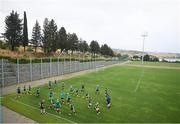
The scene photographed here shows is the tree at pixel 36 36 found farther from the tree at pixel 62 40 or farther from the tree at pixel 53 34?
the tree at pixel 62 40

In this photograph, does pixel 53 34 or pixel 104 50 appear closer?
pixel 53 34

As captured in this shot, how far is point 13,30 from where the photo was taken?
52.2m

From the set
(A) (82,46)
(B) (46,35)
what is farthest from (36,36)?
(A) (82,46)

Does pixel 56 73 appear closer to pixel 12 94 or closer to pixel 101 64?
pixel 12 94

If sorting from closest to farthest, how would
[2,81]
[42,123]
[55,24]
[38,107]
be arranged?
[42,123], [38,107], [2,81], [55,24]

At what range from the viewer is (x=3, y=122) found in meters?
14.1

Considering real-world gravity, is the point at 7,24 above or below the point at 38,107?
above

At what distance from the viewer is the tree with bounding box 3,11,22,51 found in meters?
51.8

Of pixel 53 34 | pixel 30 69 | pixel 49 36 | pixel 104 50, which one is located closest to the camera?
pixel 30 69

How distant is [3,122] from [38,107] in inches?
160

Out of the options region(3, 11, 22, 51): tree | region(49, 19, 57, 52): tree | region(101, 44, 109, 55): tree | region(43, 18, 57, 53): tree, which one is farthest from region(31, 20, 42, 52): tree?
region(101, 44, 109, 55): tree

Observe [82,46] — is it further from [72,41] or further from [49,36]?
[49,36]

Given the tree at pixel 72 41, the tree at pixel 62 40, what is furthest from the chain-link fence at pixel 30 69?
the tree at pixel 72 41

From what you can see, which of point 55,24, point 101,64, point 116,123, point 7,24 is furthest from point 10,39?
point 116,123
